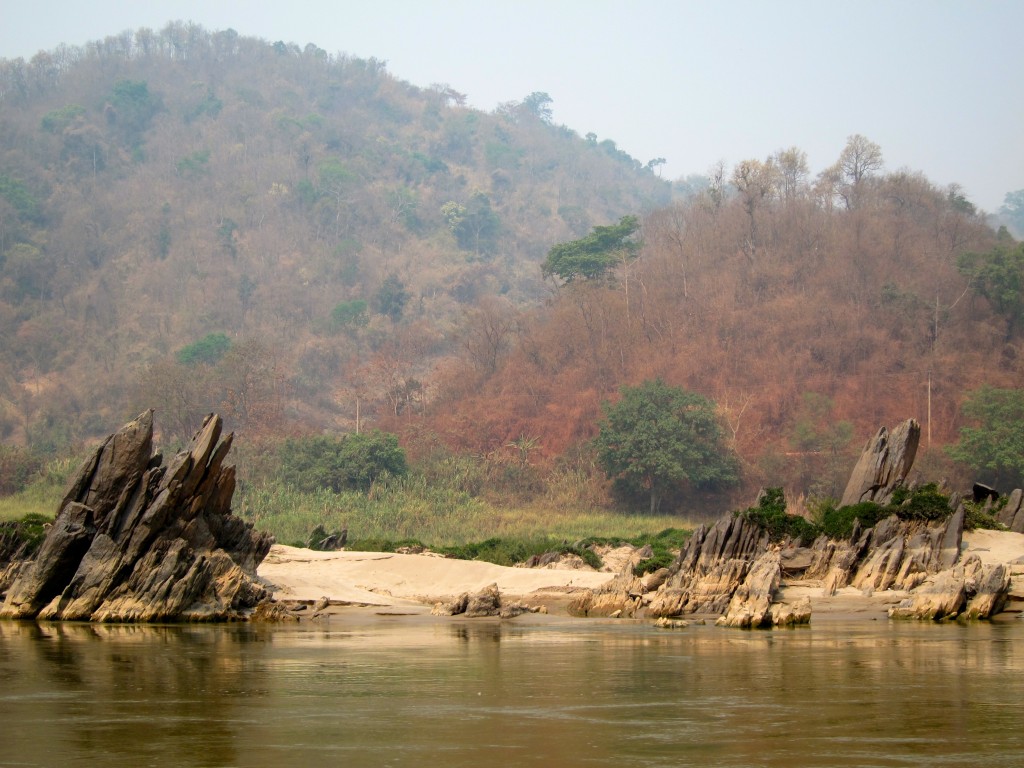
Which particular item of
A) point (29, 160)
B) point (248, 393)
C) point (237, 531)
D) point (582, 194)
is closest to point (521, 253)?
point (582, 194)

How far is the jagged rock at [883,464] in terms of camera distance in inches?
1214

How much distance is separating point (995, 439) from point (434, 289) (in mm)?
67018

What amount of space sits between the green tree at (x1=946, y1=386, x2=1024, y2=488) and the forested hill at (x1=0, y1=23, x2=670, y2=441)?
4058cm

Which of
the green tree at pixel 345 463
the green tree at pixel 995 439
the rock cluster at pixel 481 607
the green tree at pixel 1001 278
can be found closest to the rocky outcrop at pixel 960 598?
the rock cluster at pixel 481 607

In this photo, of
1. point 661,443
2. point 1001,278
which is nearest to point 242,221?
point 661,443

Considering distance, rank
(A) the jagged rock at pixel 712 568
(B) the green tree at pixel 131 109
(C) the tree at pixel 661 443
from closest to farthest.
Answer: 1. (A) the jagged rock at pixel 712 568
2. (C) the tree at pixel 661 443
3. (B) the green tree at pixel 131 109

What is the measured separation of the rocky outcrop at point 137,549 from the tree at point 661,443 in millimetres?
36826

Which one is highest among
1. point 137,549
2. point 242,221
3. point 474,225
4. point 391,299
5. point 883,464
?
point 474,225

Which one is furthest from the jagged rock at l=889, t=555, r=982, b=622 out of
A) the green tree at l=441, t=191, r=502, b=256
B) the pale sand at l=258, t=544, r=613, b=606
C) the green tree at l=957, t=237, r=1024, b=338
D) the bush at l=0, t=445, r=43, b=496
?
the green tree at l=441, t=191, r=502, b=256

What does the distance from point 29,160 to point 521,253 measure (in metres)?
49.7

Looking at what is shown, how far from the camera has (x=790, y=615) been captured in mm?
22484

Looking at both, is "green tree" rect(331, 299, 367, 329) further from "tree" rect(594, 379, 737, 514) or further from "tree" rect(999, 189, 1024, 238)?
"tree" rect(999, 189, 1024, 238)

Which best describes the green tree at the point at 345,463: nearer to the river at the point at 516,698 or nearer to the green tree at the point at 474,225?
the river at the point at 516,698

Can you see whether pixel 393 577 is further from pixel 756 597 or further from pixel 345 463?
pixel 345 463
